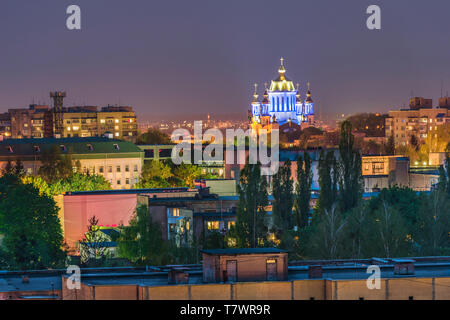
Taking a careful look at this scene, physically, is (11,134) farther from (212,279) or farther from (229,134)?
(212,279)

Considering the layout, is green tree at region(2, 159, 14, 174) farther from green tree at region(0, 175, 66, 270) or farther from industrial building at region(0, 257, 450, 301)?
industrial building at region(0, 257, 450, 301)

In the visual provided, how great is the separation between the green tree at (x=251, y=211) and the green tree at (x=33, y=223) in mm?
4532

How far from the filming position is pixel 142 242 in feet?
79.3

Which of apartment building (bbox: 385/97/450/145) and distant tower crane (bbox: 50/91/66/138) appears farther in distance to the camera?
apartment building (bbox: 385/97/450/145)

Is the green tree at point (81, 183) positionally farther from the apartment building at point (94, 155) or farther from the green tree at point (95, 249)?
the green tree at point (95, 249)

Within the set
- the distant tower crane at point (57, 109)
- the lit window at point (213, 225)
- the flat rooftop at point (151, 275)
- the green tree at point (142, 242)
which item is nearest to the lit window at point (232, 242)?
the green tree at point (142, 242)

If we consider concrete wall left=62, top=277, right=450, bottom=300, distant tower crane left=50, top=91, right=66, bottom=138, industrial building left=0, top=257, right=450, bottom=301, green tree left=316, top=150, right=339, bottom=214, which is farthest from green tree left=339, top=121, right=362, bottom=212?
distant tower crane left=50, top=91, right=66, bottom=138

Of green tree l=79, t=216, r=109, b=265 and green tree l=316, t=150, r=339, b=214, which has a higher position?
green tree l=316, t=150, r=339, b=214

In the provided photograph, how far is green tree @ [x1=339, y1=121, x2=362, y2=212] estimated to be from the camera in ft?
94.1

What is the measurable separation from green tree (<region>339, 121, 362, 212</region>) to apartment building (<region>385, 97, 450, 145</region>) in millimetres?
56341

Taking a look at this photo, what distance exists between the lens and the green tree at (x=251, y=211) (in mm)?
24406

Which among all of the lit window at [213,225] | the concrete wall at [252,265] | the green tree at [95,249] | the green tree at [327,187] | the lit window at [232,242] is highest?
the green tree at [327,187]

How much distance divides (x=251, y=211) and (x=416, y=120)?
66.9 metres
